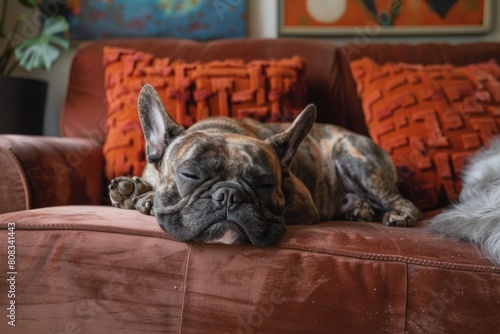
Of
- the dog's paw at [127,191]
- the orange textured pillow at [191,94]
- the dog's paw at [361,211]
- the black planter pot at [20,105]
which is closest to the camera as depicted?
the dog's paw at [127,191]

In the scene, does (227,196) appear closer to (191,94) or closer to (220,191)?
(220,191)

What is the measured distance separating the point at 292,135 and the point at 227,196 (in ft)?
1.30

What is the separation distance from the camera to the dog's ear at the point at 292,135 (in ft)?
4.80

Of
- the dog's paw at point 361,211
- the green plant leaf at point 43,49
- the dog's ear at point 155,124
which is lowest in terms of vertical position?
the dog's paw at point 361,211

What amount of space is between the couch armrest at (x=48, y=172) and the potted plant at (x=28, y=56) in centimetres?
47

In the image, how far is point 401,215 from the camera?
166cm

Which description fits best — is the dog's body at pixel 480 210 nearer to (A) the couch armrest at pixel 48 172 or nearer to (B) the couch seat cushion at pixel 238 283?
(B) the couch seat cushion at pixel 238 283

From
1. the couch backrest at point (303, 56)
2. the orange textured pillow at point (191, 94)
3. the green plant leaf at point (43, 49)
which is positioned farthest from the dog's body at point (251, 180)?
the green plant leaf at point (43, 49)

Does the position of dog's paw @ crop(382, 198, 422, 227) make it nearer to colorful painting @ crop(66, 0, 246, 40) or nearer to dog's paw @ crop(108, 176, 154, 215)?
dog's paw @ crop(108, 176, 154, 215)

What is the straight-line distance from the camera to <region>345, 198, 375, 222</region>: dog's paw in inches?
69.3

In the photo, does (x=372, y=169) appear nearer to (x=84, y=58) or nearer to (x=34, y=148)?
(x=34, y=148)

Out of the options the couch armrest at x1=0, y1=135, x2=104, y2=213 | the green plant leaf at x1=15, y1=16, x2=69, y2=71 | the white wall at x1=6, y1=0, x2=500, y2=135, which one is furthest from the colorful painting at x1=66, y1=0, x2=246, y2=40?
the couch armrest at x1=0, y1=135, x2=104, y2=213

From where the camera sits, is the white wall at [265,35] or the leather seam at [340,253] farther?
the white wall at [265,35]

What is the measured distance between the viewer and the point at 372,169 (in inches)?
71.7
